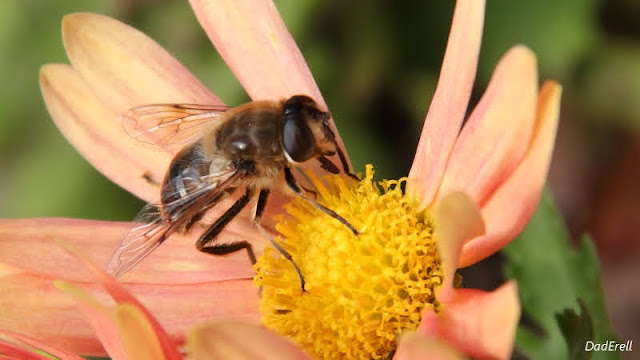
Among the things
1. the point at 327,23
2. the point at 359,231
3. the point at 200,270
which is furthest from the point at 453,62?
the point at 327,23

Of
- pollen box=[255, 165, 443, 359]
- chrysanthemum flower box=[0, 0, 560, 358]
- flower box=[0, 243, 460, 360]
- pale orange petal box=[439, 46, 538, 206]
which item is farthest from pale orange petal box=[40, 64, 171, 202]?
pale orange petal box=[439, 46, 538, 206]

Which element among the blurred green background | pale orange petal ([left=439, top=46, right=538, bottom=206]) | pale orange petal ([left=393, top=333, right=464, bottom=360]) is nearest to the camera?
pale orange petal ([left=393, top=333, right=464, bottom=360])

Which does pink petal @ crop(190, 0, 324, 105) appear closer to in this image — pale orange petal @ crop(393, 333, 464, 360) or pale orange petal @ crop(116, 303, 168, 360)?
pale orange petal @ crop(116, 303, 168, 360)

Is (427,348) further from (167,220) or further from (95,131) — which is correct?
(95,131)

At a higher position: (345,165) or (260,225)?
(345,165)

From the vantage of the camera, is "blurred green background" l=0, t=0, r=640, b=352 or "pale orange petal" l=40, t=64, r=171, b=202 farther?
"blurred green background" l=0, t=0, r=640, b=352

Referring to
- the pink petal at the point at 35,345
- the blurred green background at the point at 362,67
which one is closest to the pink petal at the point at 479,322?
the pink petal at the point at 35,345

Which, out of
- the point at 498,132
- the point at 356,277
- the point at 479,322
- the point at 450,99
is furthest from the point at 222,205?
the point at 479,322
